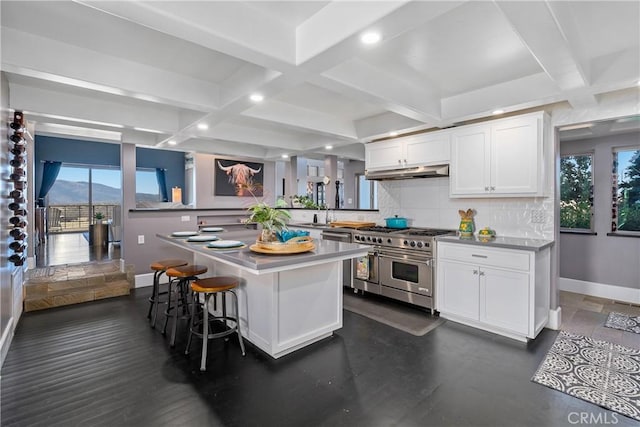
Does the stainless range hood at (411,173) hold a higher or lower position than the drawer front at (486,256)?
higher

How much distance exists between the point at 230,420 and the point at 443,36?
2867 mm

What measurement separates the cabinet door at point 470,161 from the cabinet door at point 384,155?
72cm

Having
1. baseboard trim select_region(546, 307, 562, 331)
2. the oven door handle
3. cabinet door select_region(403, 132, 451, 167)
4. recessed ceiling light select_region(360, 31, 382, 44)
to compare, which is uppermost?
recessed ceiling light select_region(360, 31, 382, 44)

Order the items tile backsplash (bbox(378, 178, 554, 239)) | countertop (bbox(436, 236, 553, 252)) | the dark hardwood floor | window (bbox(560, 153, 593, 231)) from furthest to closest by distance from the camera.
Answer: window (bbox(560, 153, 593, 231))
tile backsplash (bbox(378, 178, 554, 239))
countertop (bbox(436, 236, 553, 252))
the dark hardwood floor

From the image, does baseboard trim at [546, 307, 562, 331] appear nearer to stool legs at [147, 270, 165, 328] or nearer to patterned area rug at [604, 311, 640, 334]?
patterned area rug at [604, 311, 640, 334]

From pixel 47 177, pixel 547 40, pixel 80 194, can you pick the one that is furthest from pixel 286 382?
pixel 80 194

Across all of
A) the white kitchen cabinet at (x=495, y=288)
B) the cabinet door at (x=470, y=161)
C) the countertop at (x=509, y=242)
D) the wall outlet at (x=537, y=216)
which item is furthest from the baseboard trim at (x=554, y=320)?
the cabinet door at (x=470, y=161)

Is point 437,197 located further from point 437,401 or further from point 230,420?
point 230,420

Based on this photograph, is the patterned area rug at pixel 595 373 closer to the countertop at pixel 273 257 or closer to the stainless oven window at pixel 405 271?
the stainless oven window at pixel 405 271

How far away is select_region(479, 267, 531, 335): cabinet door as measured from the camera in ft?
9.50

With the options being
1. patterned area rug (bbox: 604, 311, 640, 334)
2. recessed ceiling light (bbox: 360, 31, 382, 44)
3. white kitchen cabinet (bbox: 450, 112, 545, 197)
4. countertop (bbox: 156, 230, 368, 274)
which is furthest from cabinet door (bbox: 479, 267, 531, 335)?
recessed ceiling light (bbox: 360, 31, 382, 44)

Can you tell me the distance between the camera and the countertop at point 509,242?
2.87 meters

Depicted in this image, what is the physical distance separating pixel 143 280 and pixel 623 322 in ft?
20.1

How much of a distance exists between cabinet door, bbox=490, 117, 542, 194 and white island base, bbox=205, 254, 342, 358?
1.96 meters
